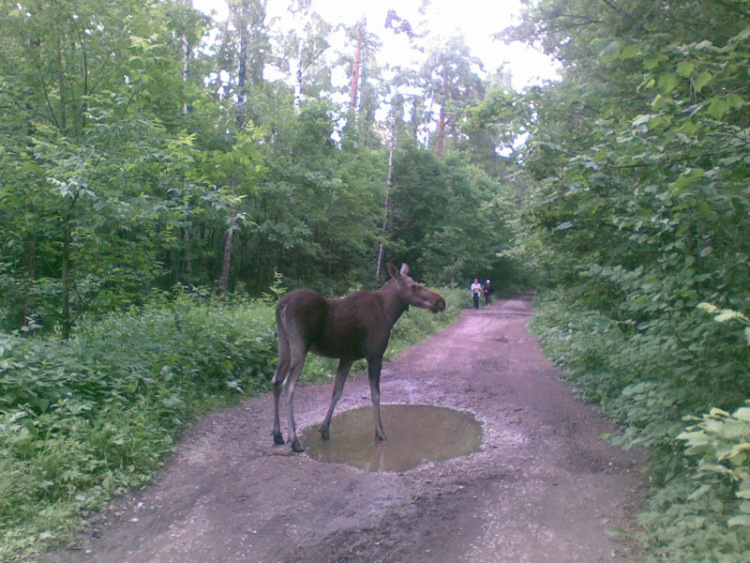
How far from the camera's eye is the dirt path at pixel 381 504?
386cm

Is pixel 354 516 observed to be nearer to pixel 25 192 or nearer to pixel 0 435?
pixel 0 435

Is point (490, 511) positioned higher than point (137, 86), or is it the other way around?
point (137, 86)

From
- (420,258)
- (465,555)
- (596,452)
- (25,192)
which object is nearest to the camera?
(465,555)

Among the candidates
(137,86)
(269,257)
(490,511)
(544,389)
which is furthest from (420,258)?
(490,511)

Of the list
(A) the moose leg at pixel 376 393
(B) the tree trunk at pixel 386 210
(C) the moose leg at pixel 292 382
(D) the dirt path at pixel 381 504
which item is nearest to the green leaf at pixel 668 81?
(D) the dirt path at pixel 381 504

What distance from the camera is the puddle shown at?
5887mm

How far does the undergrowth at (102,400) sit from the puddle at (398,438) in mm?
1790

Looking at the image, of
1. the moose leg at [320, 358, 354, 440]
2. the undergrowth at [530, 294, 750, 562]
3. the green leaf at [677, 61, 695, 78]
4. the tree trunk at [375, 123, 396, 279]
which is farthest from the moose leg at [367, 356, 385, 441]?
the tree trunk at [375, 123, 396, 279]

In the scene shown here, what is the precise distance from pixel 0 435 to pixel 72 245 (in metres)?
4.34

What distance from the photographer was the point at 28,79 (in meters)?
7.30

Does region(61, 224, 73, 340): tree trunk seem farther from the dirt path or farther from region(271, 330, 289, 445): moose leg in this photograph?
region(271, 330, 289, 445): moose leg

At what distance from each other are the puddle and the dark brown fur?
0.24 m

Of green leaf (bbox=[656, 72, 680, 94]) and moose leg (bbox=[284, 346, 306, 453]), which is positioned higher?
green leaf (bbox=[656, 72, 680, 94])

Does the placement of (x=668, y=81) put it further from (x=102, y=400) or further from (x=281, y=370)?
(x=102, y=400)
